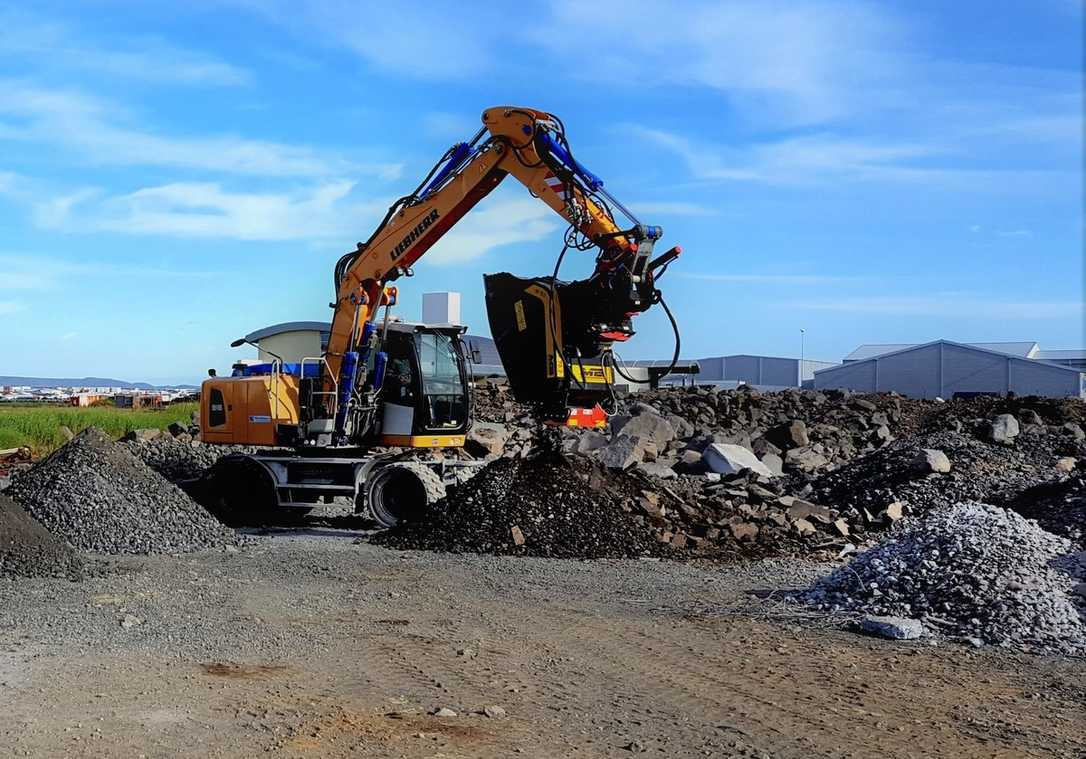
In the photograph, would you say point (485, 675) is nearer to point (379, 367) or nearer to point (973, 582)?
point (973, 582)

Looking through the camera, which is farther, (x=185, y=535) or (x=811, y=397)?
(x=811, y=397)

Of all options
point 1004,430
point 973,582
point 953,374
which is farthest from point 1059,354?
point 973,582

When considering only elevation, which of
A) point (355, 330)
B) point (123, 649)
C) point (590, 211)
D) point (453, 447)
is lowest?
point (123, 649)

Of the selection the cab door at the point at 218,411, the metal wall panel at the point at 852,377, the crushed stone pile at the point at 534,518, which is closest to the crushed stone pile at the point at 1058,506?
the crushed stone pile at the point at 534,518

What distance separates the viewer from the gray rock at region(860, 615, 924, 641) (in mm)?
7918

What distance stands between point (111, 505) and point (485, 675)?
273 inches

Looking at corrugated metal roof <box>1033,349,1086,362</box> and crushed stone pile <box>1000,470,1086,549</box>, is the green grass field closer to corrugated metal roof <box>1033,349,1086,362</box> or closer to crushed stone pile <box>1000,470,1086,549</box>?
crushed stone pile <box>1000,470,1086,549</box>

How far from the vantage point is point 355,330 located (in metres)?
13.8

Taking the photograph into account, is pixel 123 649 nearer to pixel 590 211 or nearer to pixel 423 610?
pixel 423 610

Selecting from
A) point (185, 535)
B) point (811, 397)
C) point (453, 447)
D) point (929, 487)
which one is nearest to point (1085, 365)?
point (811, 397)

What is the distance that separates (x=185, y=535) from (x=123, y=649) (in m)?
4.69

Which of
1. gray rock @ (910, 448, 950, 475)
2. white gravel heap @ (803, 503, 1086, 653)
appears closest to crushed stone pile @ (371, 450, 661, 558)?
white gravel heap @ (803, 503, 1086, 653)

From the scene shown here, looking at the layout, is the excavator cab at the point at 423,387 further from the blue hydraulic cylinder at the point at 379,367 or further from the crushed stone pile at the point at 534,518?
the crushed stone pile at the point at 534,518

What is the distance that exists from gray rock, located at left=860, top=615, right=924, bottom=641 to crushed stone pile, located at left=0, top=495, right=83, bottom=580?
6629mm
